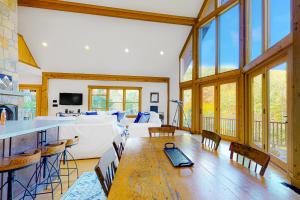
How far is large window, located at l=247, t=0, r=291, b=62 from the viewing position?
310cm

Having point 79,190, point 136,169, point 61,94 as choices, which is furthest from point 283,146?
point 61,94

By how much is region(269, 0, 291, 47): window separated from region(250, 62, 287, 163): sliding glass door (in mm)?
595

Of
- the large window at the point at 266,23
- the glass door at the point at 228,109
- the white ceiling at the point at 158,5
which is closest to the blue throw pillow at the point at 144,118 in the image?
the glass door at the point at 228,109

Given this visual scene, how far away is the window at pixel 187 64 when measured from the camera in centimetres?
725

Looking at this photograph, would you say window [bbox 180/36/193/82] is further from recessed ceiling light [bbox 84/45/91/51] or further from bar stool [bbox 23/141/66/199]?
bar stool [bbox 23/141/66/199]

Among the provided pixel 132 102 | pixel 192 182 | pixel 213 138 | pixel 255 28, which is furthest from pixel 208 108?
pixel 192 182

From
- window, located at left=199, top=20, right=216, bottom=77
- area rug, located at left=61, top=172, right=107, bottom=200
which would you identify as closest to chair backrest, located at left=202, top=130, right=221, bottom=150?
area rug, located at left=61, top=172, right=107, bottom=200

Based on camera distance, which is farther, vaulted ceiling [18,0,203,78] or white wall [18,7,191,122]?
white wall [18,7,191,122]

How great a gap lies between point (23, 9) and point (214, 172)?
24.9 feet

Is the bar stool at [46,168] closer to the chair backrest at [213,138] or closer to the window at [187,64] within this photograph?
the chair backrest at [213,138]

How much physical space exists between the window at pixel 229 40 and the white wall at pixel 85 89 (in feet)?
12.5

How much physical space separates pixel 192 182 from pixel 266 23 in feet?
14.0

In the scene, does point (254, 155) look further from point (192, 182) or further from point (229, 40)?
point (229, 40)

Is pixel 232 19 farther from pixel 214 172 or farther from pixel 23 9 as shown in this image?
pixel 23 9
